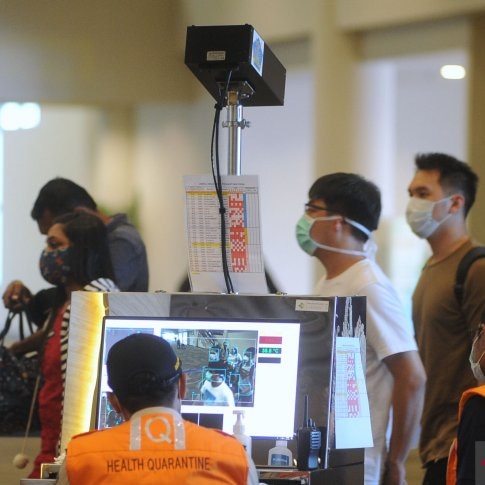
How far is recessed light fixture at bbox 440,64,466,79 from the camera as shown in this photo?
7.22 metres

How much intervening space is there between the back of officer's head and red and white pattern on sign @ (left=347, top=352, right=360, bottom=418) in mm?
739

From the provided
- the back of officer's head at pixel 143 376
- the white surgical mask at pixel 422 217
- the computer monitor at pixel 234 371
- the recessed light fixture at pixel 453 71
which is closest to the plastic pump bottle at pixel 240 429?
the computer monitor at pixel 234 371

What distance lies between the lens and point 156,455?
7.06ft

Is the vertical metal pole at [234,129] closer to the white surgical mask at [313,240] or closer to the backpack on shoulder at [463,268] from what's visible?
the white surgical mask at [313,240]

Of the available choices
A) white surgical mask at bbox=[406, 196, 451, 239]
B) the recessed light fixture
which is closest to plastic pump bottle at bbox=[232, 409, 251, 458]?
white surgical mask at bbox=[406, 196, 451, 239]

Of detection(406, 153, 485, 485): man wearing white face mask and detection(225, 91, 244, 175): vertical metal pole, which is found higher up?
detection(225, 91, 244, 175): vertical metal pole

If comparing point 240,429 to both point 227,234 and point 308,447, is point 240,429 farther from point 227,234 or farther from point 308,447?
point 227,234

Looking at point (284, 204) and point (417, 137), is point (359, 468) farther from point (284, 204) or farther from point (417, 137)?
point (417, 137)

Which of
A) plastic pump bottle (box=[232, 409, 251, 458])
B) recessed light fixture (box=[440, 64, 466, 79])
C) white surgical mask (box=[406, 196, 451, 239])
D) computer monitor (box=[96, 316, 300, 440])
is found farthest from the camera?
recessed light fixture (box=[440, 64, 466, 79])

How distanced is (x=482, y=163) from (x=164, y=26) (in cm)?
405

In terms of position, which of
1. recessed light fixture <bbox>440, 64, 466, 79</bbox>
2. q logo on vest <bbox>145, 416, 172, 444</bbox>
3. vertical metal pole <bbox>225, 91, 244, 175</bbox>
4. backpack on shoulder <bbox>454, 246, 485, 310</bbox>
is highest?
recessed light fixture <bbox>440, 64, 466, 79</bbox>

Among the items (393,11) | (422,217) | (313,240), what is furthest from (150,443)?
(393,11)

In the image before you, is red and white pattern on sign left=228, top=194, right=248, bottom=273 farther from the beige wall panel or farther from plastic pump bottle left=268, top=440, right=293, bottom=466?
the beige wall panel

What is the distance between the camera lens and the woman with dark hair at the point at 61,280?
12.6 ft
